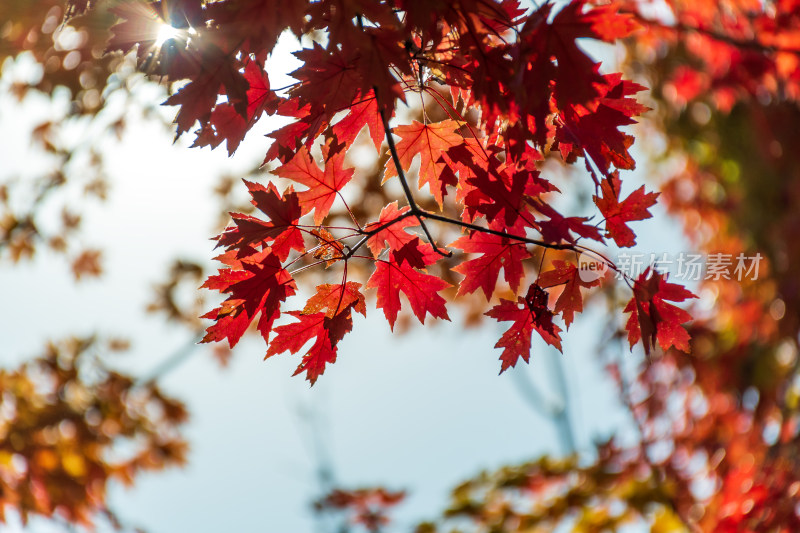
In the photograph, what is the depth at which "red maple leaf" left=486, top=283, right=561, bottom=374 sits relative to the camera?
1.32 m

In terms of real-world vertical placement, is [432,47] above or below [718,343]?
below

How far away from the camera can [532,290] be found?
131cm

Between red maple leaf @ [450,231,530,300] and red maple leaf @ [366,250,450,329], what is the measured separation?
0.07 meters

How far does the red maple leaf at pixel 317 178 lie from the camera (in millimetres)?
1289

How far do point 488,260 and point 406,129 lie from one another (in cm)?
37

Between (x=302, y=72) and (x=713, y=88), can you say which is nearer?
(x=302, y=72)

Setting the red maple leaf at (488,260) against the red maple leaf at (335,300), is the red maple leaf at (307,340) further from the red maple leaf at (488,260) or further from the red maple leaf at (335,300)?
the red maple leaf at (488,260)

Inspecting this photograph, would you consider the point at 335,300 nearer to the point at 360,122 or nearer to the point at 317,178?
the point at 317,178

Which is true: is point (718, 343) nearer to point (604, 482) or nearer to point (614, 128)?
point (604, 482)

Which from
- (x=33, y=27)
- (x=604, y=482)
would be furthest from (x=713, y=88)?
(x=33, y=27)

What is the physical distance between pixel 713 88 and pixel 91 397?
6.17 metres

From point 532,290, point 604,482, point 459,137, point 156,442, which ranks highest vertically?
point 156,442

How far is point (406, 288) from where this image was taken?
Answer: 4.49ft

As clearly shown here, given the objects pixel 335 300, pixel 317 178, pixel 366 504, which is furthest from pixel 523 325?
pixel 366 504
